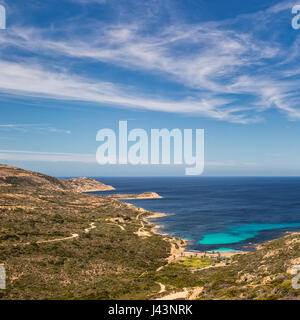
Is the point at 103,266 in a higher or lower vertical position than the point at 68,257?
lower

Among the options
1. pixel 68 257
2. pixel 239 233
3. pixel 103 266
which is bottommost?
pixel 239 233

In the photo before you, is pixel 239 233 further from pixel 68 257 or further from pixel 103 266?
pixel 68 257

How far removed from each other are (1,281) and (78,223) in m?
36.6

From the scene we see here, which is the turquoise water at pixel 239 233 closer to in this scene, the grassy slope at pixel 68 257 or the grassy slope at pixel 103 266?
the grassy slope at pixel 103 266

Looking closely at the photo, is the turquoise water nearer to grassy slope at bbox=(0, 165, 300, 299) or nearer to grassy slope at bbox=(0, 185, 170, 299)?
grassy slope at bbox=(0, 165, 300, 299)

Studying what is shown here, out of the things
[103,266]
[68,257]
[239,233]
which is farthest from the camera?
[239,233]

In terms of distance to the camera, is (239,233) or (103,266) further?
(239,233)

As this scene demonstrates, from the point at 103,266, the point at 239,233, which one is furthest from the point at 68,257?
the point at 239,233

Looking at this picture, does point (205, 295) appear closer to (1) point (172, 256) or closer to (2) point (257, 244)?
(1) point (172, 256)

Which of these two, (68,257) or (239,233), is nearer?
(68,257)

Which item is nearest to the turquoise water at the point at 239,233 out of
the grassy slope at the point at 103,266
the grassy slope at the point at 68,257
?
the grassy slope at the point at 103,266

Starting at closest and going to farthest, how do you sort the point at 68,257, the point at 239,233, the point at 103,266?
1. the point at 103,266
2. the point at 68,257
3. the point at 239,233

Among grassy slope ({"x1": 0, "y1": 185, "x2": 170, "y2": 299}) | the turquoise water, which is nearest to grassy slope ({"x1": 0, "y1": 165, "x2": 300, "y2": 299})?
grassy slope ({"x1": 0, "y1": 185, "x2": 170, "y2": 299})

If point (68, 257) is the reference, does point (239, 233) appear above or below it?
below
